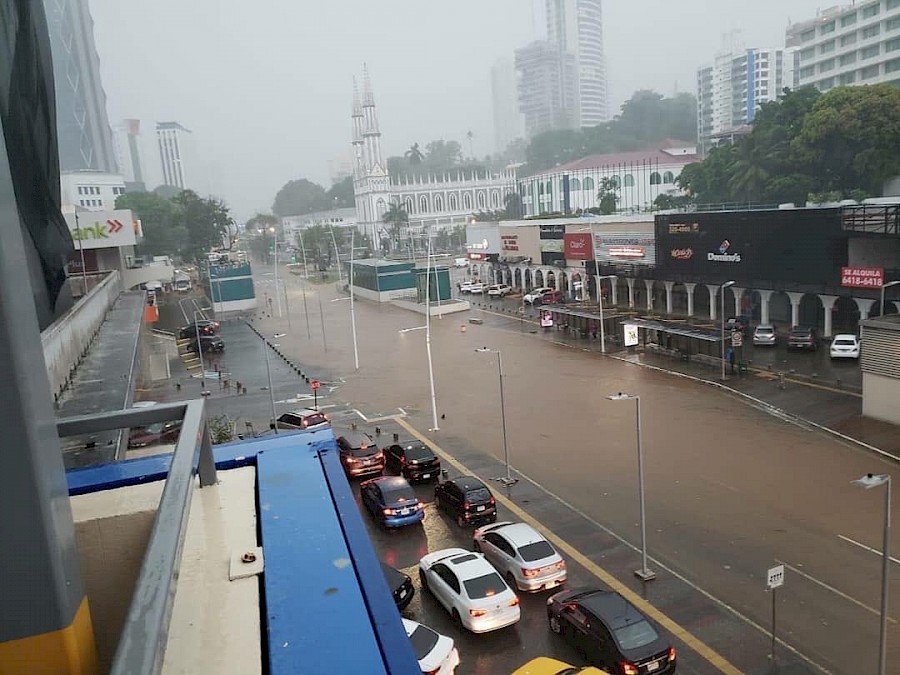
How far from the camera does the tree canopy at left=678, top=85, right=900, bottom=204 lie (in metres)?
46.6

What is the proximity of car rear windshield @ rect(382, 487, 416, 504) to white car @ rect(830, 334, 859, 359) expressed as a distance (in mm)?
20643

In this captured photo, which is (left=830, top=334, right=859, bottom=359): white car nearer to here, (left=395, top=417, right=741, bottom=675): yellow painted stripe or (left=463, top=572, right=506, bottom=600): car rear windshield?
(left=395, top=417, right=741, bottom=675): yellow painted stripe

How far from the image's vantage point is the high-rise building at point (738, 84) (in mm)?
151000

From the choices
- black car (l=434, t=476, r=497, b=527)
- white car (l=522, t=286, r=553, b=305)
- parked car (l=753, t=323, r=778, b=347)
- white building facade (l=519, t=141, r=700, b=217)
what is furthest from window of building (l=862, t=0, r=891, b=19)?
black car (l=434, t=476, r=497, b=527)

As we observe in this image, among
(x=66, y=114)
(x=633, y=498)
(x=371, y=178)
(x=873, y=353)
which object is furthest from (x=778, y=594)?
(x=66, y=114)

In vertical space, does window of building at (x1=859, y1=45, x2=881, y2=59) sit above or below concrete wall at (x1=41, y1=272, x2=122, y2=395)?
above

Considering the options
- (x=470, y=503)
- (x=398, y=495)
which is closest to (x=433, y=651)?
(x=470, y=503)

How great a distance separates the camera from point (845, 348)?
92.3ft

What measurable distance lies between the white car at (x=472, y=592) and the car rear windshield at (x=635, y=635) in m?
1.89

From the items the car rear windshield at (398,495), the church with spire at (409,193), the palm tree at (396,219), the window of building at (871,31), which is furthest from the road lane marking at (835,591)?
the church with spire at (409,193)

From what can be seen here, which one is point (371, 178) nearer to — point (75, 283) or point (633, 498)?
point (75, 283)

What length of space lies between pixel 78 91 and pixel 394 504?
172 m

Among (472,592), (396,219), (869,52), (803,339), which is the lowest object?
(803,339)

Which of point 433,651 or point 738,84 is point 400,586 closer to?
point 433,651
